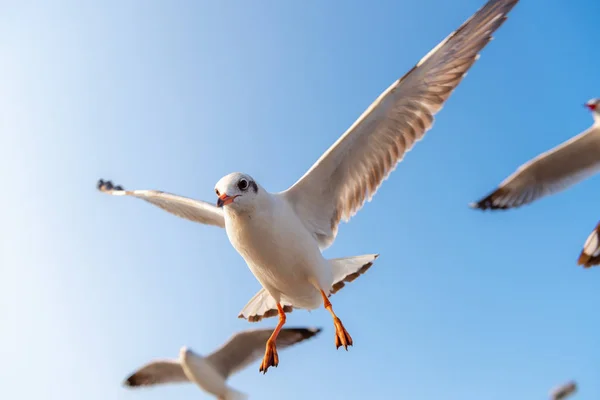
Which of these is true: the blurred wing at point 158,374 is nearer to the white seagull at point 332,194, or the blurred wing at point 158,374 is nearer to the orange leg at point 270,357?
the white seagull at point 332,194

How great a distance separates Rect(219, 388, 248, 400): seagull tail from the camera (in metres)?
8.47

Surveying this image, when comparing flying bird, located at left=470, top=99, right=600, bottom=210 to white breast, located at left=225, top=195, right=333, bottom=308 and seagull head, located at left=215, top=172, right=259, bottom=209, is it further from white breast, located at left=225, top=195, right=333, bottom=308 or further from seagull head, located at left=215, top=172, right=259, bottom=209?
seagull head, located at left=215, top=172, right=259, bottom=209

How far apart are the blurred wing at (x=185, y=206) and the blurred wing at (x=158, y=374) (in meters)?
3.23

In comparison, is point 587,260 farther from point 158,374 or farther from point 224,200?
point 158,374

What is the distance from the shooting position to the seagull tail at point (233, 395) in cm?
847

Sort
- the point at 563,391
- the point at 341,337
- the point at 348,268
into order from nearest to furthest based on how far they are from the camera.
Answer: the point at 341,337, the point at 348,268, the point at 563,391

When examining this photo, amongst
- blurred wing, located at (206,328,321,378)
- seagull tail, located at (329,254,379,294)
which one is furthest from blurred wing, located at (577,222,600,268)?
blurred wing, located at (206,328,321,378)

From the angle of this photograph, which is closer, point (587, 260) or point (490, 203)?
point (587, 260)

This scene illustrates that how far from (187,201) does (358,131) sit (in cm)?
176

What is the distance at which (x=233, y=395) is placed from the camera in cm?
854

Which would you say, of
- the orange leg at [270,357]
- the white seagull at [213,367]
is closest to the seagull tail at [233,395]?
the white seagull at [213,367]

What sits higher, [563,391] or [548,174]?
[548,174]

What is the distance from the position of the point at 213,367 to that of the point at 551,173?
198 inches

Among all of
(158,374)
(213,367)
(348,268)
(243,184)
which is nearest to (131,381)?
(158,374)
